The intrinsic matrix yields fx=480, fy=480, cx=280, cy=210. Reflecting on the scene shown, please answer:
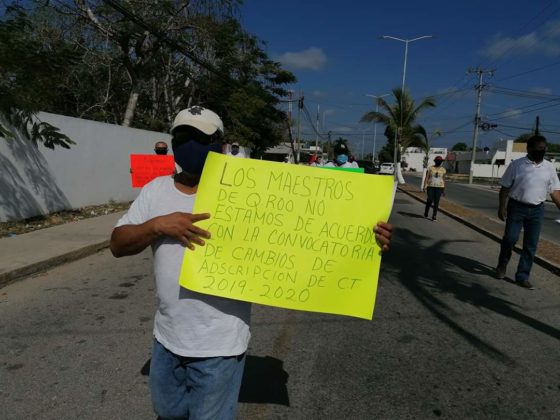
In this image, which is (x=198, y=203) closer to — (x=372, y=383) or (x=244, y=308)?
(x=244, y=308)

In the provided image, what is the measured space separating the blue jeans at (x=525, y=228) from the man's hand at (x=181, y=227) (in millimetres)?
5492

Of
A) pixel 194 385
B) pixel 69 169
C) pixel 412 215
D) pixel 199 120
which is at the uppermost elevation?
pixel 199 120

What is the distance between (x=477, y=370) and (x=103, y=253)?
19.8ft

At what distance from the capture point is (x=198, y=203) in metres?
1.88

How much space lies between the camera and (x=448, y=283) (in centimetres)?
632

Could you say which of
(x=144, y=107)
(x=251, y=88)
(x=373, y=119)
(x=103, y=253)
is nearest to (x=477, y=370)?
(x=103, y=253)

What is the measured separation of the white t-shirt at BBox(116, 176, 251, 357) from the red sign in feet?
27.1

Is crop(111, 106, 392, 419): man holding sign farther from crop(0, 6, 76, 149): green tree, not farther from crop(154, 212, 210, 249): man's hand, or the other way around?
crop(0, 6, 76, 149): green tree

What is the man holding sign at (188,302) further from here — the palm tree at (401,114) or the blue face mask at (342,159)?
the palm tree at (401,114)

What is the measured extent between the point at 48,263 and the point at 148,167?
3.93 m

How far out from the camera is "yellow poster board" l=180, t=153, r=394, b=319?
6.40 feet

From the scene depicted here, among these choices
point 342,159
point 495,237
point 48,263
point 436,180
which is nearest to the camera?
point 48,263

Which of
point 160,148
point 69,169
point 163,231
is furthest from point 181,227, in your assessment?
point 69,169

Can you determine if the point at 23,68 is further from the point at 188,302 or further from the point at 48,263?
the point at 188,302
